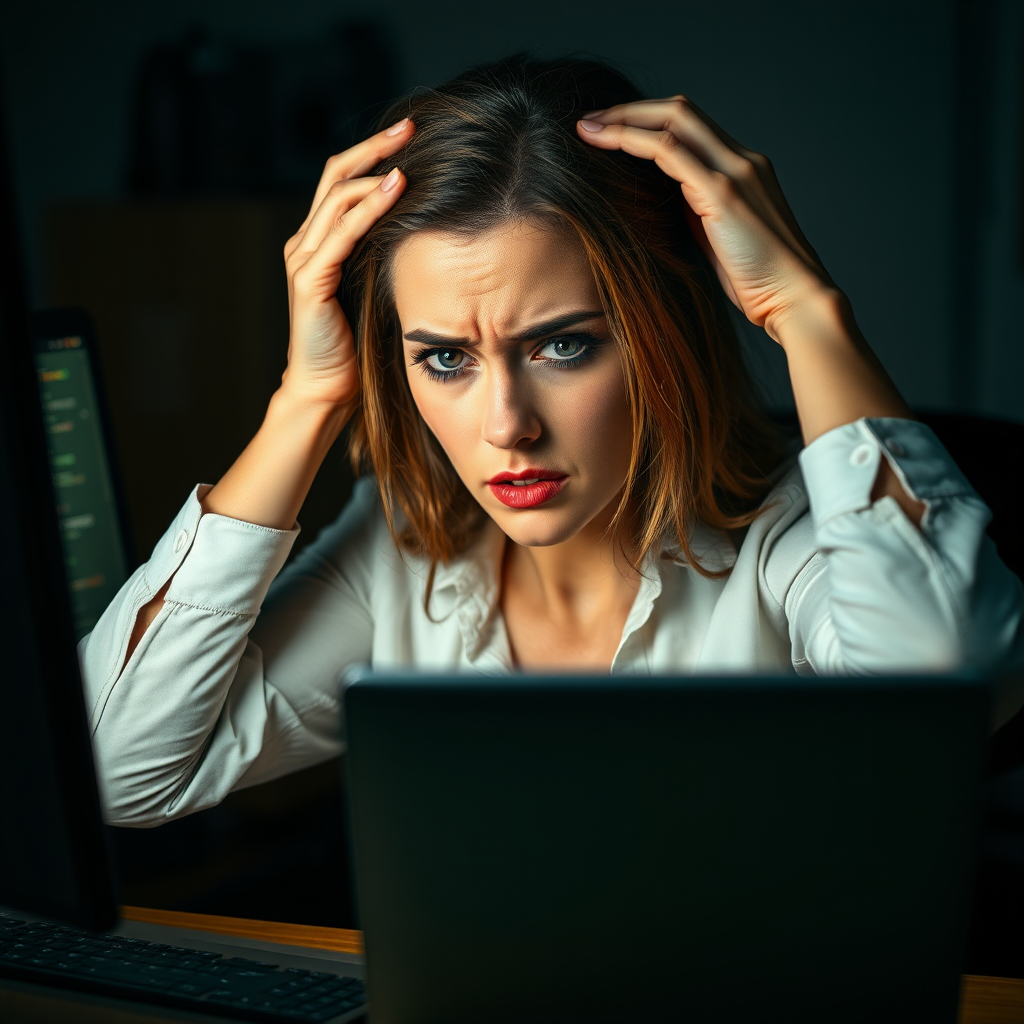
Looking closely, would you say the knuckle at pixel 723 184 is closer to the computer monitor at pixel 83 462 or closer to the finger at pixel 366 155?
the finger at pixel 366 155

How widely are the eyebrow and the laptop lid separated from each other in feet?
1.86

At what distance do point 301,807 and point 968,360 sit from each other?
2.03 metres

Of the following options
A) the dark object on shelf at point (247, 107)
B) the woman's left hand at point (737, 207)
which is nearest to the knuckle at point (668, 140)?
the woman's left hand at point (737, 207)

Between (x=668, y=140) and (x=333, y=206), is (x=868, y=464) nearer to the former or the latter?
(x=668, y=140)

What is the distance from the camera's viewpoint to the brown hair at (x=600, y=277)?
3.57 feet

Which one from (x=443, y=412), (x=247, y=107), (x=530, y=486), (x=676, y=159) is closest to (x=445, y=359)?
(x=443, y=412)

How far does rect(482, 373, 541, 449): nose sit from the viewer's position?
1.04 m

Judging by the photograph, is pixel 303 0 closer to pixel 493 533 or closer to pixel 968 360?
pixel 968 360

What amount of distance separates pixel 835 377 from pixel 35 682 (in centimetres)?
67

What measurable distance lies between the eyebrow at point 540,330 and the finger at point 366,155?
0.61 ft

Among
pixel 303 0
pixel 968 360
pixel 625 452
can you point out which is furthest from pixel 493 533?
pixel 303 0

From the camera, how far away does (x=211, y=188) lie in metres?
3.32

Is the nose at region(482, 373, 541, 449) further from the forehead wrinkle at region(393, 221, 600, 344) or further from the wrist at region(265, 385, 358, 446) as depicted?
the wrist at region(265, 385, 358, 446)

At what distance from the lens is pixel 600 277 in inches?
42.6
